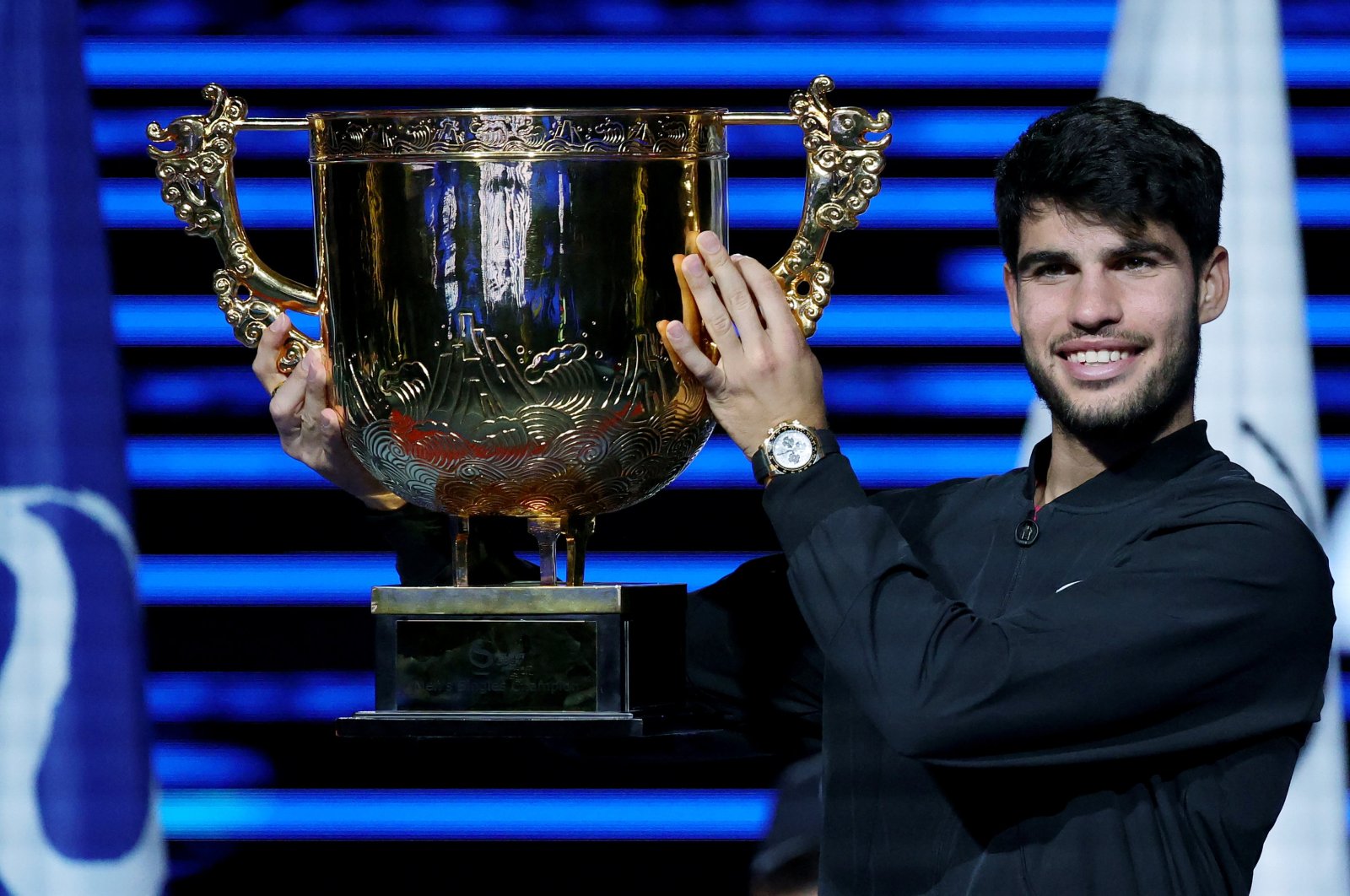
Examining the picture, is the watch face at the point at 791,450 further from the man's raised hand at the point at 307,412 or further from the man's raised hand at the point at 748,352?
the man's raised hand at the point at 307,412

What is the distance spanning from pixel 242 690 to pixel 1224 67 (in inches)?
70.9

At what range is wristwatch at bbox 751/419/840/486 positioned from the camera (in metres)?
1.70

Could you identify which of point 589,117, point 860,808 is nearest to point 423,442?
point 589,117

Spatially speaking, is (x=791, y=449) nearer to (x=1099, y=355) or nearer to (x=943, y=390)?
(x=1099, y=355)

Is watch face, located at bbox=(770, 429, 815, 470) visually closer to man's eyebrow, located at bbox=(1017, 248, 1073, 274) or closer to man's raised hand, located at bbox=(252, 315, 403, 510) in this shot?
man's eyebrow, located at bbox=(1017, 248, 1073, 274)

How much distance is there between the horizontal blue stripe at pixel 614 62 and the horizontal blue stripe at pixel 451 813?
1.10 m

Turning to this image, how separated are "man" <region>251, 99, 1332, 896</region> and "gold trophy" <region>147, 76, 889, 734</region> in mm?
81

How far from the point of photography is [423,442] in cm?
179

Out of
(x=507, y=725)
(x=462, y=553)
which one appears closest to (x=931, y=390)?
(x=462, y=553)

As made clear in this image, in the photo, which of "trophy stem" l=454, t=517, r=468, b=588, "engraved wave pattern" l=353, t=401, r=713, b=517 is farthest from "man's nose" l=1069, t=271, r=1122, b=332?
"trophy stem" l=454, t=517, r=468, b=588

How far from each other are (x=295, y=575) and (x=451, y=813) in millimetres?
447

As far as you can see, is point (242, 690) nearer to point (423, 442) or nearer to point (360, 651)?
point (360, 651)

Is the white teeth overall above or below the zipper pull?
above

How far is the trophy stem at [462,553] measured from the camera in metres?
1.87
